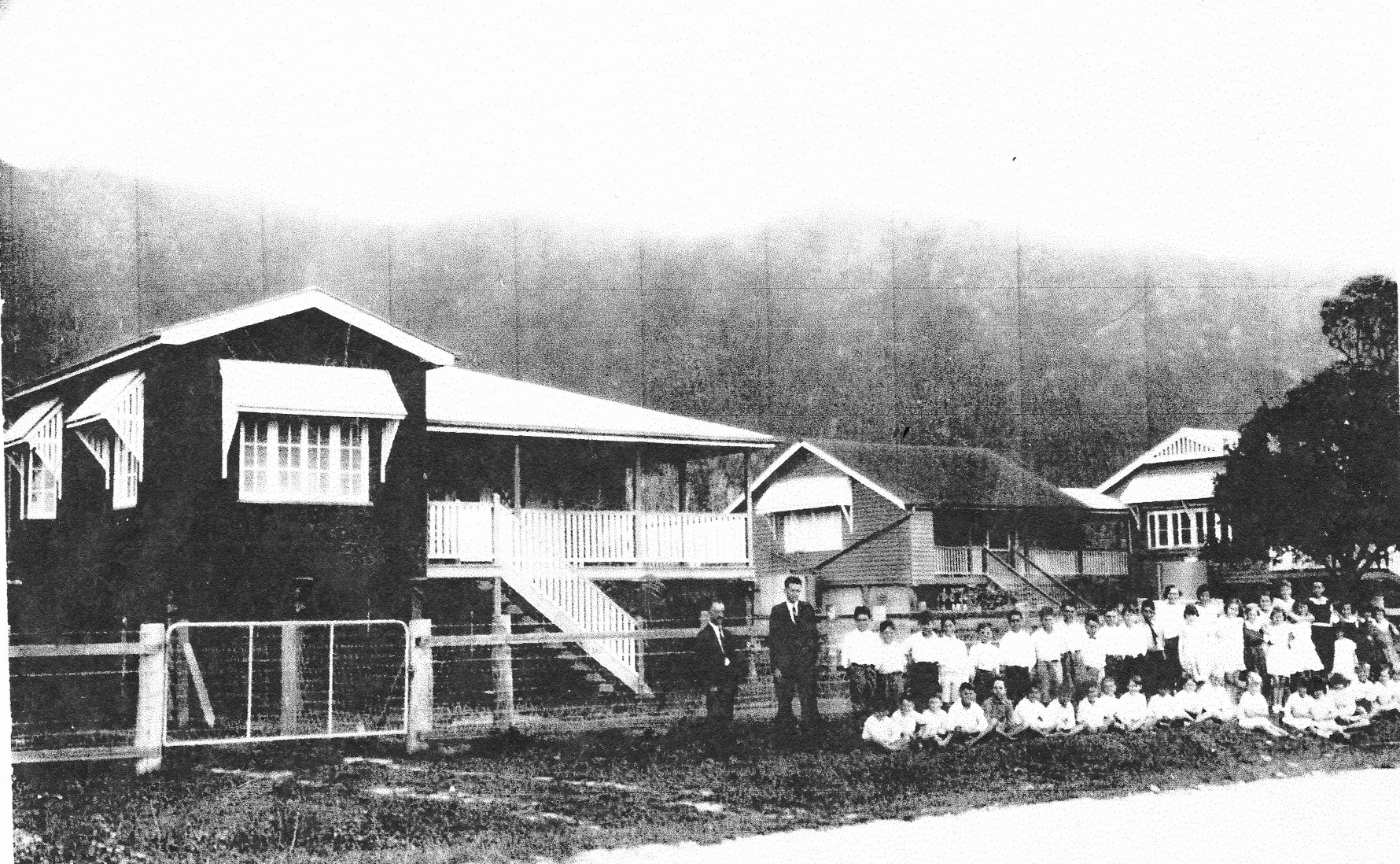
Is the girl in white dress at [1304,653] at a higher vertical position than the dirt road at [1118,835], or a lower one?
higher

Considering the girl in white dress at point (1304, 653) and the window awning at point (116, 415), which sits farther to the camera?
the girl in white dress at point (1304, 653)

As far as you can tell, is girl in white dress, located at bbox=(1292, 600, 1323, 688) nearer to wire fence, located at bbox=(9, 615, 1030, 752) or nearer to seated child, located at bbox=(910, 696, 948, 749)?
wire fence, located at bbox=(9, 615, 1030, 752)

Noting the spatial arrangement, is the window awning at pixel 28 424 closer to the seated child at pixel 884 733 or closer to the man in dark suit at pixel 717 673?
the man in dark suit at pixel 717 673

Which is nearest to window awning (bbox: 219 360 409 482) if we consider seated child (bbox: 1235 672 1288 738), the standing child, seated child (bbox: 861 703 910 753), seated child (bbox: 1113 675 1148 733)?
seated child (bbox: 861 703 910 753)

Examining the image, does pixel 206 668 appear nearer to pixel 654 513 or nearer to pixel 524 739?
pixel 524 739

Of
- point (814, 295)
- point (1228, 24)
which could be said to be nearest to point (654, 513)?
point (814, 295)

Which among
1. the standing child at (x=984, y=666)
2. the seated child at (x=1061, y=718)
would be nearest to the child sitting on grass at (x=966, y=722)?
the standing child at (x=984, y=666)

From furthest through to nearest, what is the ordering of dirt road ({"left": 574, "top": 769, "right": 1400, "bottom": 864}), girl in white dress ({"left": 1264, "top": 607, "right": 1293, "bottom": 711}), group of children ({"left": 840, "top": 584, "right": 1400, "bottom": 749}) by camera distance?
girl in white dress ({"left": 1264, "top": 607, "right": 1293, "bottom": 711})
group of children ({"left": 840, "top": 584, "right": 1400, "bottom": 749})
dirt road ({"left": 574, "top": 769, "right": 1400, "bottom": 864})
